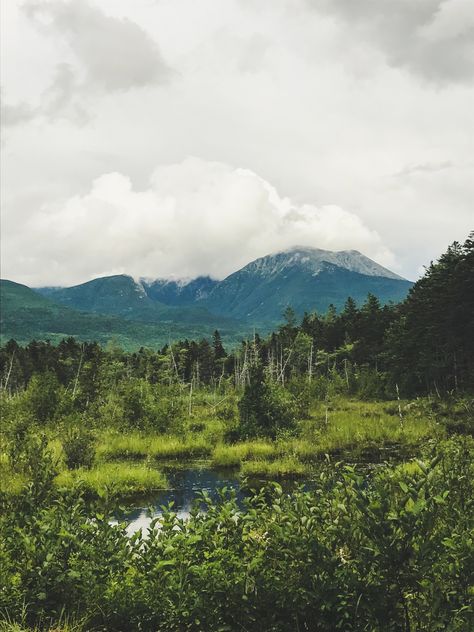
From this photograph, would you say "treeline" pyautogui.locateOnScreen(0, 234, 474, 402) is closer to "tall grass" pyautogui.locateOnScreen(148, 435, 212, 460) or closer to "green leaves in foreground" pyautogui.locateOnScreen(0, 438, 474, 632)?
"tall grass" pyautogui.locateOnScreen(148, 435, 212, 460)

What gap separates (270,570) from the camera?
5.76 metres

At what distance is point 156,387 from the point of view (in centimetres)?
3816

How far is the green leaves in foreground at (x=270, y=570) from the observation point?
5000mm

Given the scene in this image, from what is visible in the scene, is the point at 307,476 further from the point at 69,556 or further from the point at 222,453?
the point at 69,556

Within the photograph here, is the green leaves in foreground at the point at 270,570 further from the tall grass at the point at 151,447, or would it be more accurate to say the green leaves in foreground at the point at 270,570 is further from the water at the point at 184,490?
the tall grass at the point at 151,447

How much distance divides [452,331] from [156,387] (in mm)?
28943

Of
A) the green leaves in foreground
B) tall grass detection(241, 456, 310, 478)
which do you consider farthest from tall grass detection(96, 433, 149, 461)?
the green leaves in foreground

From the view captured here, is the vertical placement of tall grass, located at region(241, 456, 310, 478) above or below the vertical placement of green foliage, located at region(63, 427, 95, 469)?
below

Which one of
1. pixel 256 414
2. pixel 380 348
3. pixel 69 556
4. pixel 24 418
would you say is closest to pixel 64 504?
pixel 69 556

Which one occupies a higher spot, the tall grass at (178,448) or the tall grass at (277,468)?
the tall grass at (277,468)

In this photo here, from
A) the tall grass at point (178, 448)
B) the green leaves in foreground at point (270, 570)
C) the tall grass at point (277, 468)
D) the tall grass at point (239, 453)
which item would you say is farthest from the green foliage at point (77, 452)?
the green leaves in foreground at point (270, 570)

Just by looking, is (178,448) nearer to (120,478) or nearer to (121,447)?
(121,447)

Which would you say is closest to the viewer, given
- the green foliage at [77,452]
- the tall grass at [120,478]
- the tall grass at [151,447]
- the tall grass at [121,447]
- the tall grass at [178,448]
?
the tall grass at [120,478]

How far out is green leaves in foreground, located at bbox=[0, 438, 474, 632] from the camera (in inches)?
197
